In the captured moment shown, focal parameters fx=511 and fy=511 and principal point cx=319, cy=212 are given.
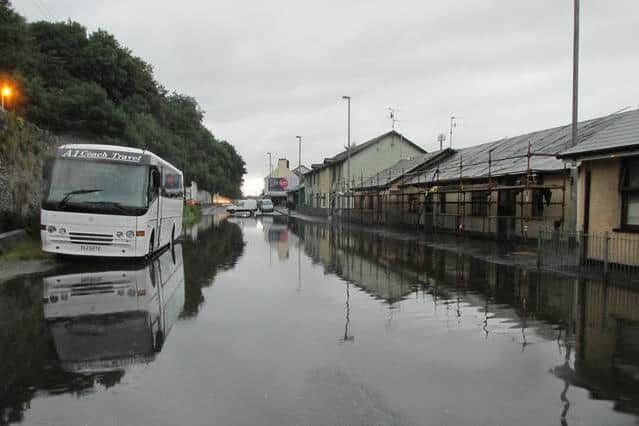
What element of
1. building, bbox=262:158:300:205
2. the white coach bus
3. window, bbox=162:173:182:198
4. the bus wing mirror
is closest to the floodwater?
the white coach bus

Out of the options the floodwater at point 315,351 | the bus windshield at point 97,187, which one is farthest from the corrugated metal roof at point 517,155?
the bus windshield at point 97,187

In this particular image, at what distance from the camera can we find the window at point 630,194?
40.7ft

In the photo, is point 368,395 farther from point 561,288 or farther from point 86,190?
point 86,190

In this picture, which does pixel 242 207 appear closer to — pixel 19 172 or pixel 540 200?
pixel 19 172

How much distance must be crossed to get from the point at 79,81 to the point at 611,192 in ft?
111

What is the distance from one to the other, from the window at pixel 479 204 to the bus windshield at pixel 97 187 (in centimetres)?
1712

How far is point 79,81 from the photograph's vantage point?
115 feet

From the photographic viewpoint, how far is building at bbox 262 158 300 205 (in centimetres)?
11123

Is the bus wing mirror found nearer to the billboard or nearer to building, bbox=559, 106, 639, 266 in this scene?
building, bbox=559, 106, 639, 266

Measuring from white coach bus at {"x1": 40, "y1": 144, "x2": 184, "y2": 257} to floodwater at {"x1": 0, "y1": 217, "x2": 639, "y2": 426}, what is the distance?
1.04 metres

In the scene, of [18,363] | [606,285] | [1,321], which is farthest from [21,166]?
[606,285]

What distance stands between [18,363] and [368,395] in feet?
13.5

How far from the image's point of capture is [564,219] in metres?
20.7

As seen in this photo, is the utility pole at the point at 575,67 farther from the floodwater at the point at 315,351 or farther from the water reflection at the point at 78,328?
the water reflection at the point at 78,328
